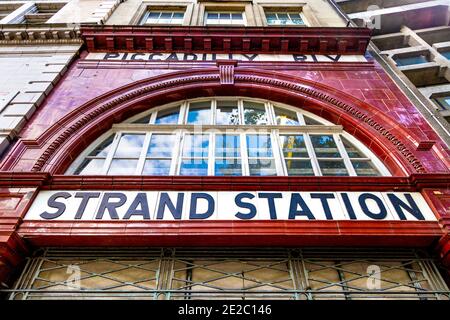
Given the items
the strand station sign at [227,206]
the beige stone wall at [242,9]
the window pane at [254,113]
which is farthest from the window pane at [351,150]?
the beige stone wall at [242,9]

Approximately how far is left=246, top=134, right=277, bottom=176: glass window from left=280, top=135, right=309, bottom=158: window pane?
33 centimetres

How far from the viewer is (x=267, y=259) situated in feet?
15.6

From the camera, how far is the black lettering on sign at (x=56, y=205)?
4.87 metres

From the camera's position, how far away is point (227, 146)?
6793 millimetres

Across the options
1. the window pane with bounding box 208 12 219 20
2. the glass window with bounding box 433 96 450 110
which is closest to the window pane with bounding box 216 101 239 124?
the window pane with bounding box 208 12 219 20

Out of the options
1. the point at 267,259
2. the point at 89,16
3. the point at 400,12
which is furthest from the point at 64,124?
the point at 400,12

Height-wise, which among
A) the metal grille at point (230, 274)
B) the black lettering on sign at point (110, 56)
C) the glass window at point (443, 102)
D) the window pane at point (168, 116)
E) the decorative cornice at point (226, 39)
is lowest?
the metal grille at point (230, 274)

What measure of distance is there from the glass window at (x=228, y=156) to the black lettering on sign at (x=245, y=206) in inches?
32.5

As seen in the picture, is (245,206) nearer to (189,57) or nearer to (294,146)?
(294,146)

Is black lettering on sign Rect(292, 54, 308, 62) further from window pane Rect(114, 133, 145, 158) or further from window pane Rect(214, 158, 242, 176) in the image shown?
window pane Rect(114, 133, 145, 158)

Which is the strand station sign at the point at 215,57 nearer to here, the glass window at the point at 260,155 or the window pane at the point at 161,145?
the window pane at the point at 161,145

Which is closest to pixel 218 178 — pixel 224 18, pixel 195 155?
pixel 195 155

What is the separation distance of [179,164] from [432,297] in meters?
4.76

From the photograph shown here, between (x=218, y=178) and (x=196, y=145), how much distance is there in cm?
168
